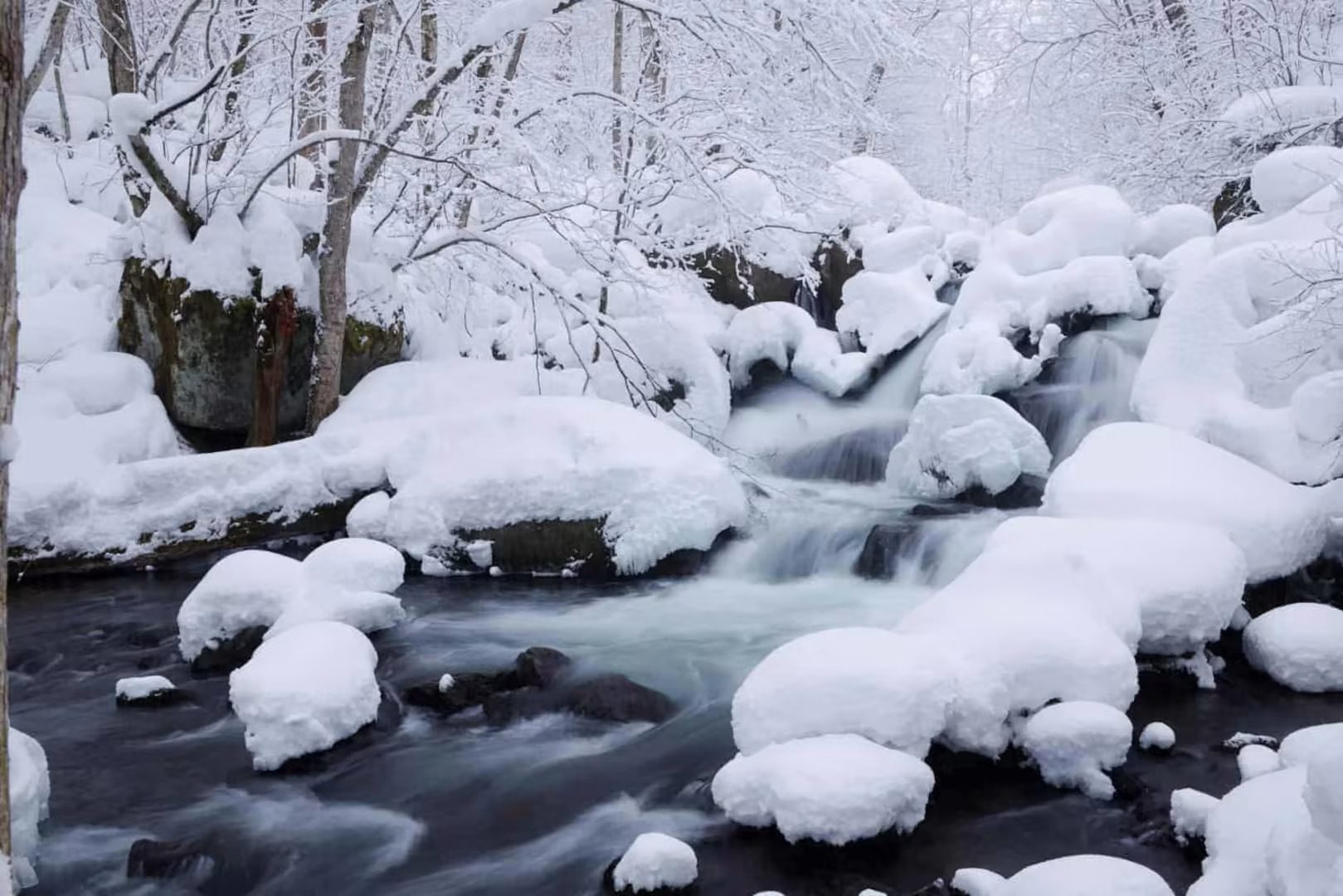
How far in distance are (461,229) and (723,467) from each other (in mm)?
3194

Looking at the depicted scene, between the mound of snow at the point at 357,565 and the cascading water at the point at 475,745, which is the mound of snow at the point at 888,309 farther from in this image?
the mound of snow at the point at 357,565

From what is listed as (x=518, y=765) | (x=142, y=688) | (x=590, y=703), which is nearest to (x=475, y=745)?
(x=518, y=765)

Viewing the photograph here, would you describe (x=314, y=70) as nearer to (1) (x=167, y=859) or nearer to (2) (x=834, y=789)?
(1) (x=167, y=859)

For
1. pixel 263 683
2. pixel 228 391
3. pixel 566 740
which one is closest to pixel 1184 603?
pixel 566 740

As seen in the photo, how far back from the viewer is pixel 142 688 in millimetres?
5305

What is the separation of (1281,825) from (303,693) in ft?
12.8

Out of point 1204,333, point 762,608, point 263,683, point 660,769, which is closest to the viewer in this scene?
point 263,683

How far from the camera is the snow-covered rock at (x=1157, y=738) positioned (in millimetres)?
4465

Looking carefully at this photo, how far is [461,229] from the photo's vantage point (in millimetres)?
8695

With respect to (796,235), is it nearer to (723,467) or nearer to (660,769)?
(723,467)

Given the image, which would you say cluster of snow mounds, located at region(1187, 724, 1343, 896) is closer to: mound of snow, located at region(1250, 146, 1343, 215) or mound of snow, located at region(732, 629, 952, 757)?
mound of snow, located at region(732, 629, 952, 757)

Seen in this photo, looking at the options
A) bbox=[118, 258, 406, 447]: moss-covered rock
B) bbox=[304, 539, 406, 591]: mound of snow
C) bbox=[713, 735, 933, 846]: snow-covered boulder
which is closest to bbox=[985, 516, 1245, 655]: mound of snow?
bbox=[713, 735, 933, 846]: snow-covered boulder

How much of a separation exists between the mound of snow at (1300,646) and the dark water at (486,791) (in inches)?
4.7

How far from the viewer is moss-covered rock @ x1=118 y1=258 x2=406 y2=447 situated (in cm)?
836
